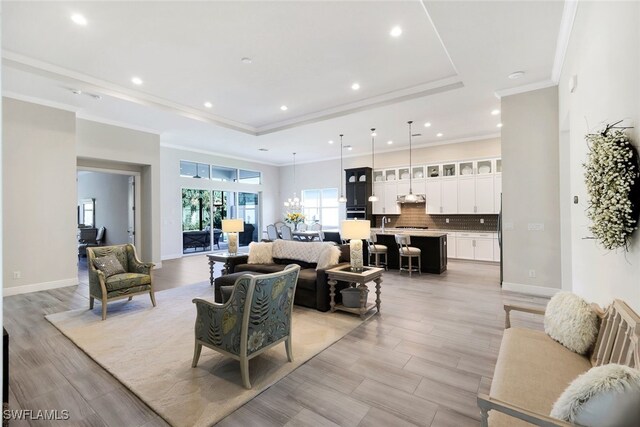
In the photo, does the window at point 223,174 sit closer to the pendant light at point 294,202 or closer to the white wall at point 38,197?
the pendant light at point 294,202

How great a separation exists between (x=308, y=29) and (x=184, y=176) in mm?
6880

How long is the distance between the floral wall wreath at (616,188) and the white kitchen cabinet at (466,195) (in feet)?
21.7

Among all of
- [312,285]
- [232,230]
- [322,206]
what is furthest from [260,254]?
[322,206]

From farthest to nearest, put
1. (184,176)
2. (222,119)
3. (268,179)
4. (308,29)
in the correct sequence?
(268,179)
(184,176)
(222,119)
(308,29)

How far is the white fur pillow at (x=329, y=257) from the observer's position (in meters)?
4.43

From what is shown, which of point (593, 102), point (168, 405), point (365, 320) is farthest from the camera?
point (365, 320)

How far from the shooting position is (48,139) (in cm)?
Answer: 551

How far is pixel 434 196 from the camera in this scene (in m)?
8.84

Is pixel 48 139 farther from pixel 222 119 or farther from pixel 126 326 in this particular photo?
pixel 126 326

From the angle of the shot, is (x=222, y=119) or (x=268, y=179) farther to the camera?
(x=268, y=179)

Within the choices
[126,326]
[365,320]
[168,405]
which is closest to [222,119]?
[126,326]

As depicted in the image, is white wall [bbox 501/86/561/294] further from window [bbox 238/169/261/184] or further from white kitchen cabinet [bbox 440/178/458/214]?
window [bbox 238/169/261/184]

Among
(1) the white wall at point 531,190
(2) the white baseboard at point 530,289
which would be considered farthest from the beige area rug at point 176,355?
(1) the white wall at point 531,190

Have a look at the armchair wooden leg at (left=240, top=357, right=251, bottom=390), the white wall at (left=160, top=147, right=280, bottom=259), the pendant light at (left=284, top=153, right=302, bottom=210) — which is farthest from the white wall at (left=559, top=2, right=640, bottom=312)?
the white wall at (left=160, top=147, right=280, bottom=259)
